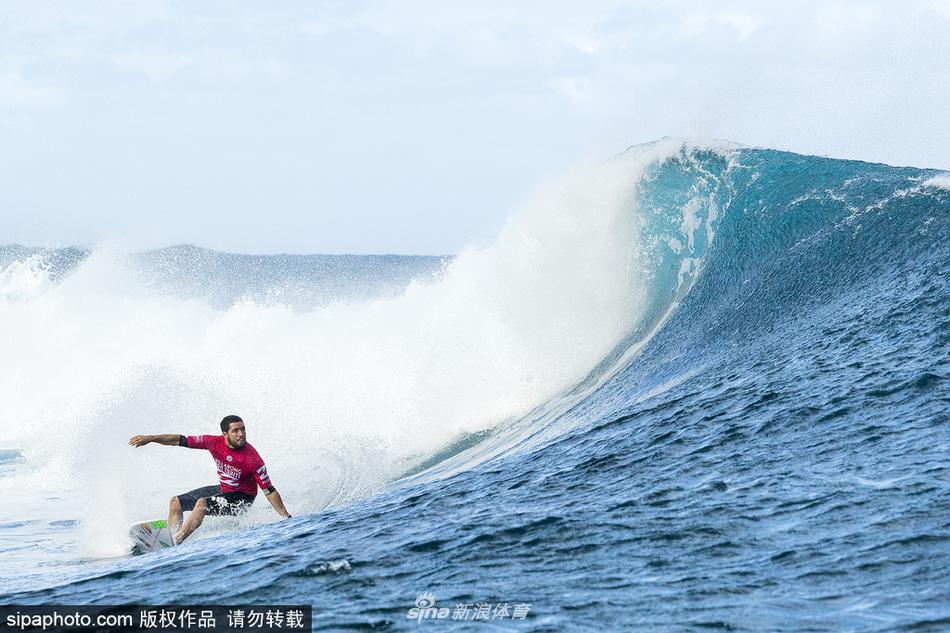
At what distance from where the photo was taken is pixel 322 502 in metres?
9.23

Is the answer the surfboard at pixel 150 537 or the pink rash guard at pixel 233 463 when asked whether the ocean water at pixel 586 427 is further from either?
the pink rash guard at pixel 233 463

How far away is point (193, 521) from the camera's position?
8.16 meters

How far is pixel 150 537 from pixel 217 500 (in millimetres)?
718

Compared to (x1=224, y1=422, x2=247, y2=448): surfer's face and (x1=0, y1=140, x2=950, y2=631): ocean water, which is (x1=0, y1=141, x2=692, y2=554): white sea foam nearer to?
(x1=0, y1=140, x2=950, y2=631): ocean water

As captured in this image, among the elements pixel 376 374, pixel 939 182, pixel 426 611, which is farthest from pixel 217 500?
pixel 939 182

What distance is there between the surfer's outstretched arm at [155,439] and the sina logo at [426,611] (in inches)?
157

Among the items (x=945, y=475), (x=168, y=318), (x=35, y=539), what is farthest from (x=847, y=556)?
(x=168, y=318)

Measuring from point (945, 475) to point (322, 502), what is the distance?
5868 millimetres

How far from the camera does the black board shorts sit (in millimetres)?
8414

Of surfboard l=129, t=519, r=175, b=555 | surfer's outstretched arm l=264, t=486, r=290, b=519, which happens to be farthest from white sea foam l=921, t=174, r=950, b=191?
surfboard l=129, t=519, r=175, b=555

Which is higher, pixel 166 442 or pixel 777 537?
pixel 166 442

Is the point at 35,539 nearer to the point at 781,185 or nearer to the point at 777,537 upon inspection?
the point at 777,537

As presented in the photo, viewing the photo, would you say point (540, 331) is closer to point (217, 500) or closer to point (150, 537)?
point (217, 500)

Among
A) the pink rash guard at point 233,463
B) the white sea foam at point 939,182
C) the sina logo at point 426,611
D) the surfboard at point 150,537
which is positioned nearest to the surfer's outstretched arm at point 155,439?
the pink rash guard at point 233,463
